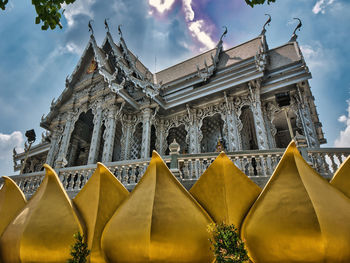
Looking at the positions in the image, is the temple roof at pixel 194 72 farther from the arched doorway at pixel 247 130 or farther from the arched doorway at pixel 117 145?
the arched doorway at pixel 247 130

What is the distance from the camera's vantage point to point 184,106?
9922 millimetres

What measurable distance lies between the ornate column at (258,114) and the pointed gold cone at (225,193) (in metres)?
4.74

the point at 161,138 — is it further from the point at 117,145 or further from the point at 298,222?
the point at 298,222

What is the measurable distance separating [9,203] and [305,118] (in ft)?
28.4

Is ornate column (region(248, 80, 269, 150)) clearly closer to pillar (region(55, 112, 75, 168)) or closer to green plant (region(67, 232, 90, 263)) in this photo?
green plant (region(67, 232, 90, 263))

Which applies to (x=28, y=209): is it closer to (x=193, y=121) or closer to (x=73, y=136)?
(x=193, y=121)

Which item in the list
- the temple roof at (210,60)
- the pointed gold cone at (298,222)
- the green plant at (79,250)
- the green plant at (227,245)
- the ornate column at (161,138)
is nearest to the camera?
the pointed gold cone at (298,222)

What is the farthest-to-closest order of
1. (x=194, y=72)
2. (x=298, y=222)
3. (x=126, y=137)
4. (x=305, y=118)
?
1. (x=194, y=72)
2. (x=126, y=137)
3. (x=305, y=118)
4. (x=298, y=222)

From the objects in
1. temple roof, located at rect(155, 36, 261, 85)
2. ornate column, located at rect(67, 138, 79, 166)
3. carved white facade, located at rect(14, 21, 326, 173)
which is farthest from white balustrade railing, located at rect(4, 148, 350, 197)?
temple roof, located at rect(155, 36, 261, 85)

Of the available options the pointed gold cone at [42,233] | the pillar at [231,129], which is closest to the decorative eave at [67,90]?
the pillar at [231,129]

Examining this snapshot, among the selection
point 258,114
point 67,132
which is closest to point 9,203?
point 67,132

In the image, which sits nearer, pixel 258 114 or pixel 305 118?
pixel 305 118

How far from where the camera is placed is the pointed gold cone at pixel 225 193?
9.83 ft

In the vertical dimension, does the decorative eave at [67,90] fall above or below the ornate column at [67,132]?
above
